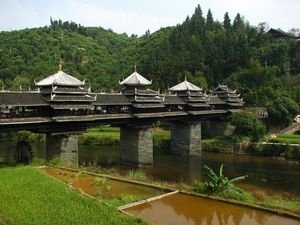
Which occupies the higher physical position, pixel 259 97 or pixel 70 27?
pixel 70 27

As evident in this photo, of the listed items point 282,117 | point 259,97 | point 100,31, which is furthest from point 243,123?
point 100,31

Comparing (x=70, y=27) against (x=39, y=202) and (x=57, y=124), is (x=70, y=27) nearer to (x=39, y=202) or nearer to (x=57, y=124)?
(x=57, y=124)

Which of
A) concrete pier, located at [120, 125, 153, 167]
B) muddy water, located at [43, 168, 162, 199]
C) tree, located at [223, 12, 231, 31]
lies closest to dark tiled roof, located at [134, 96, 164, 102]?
concrete pier, located at [120, 125, 153, 167]

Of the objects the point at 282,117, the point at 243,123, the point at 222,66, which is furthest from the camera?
the point at 222,66

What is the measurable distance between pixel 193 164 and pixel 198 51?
5766 centimetres

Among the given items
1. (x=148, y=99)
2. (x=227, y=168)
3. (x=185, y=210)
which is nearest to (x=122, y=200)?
(x=185, y=210)

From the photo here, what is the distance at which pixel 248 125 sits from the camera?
58.6 m

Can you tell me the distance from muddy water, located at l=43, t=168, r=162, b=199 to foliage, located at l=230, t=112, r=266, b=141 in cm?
3496

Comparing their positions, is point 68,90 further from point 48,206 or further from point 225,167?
point 225,167

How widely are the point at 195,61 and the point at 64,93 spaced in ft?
213

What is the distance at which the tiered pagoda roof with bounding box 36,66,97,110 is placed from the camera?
36250 mm

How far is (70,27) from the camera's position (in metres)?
175

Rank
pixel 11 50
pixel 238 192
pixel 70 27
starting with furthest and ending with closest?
pixel 70 27, pixel 11 50, pixel 238 192

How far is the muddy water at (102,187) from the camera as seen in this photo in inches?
914
